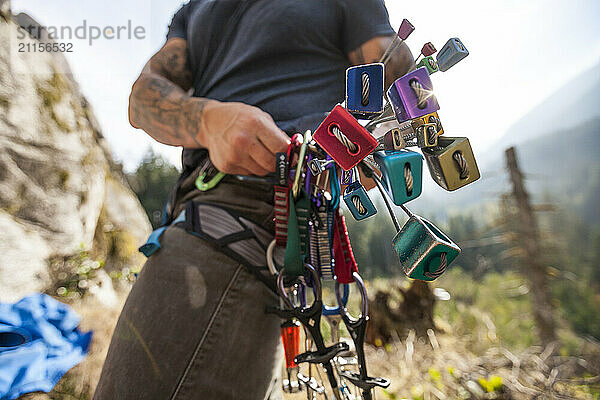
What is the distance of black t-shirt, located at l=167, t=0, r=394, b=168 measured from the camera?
88cm

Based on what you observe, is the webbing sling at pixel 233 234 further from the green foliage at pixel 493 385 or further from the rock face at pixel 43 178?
the rock face at pixel 43 178

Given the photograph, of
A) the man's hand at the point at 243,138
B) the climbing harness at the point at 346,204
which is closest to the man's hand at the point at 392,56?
the climbing harness at the point at 346,204

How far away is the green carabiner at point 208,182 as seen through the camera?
2.80 ft

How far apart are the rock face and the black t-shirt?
3.38 meters

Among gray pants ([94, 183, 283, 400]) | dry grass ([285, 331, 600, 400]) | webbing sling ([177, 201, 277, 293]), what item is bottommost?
dry grass ([285, 331, 600, 400])

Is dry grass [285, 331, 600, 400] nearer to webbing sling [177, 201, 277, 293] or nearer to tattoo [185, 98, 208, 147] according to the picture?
webbing sling [177, 201, 277, 293]

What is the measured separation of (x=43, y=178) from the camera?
405 cm

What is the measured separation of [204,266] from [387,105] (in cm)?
55

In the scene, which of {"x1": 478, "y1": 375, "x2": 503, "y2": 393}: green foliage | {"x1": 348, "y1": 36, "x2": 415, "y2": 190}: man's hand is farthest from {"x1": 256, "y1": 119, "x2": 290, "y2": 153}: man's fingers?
{"x1": 478, "y1": 375, "x2": 503, "y2": 393}: green foliage

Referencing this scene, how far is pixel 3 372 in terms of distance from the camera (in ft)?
5.52

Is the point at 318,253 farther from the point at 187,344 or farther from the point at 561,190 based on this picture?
the point at 561,190

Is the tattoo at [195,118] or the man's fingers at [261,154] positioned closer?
the man's fingers at [261,154]

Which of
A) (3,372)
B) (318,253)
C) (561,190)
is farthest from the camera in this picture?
(561,190)

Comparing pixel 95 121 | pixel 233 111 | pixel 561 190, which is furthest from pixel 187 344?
pixel 561 190
